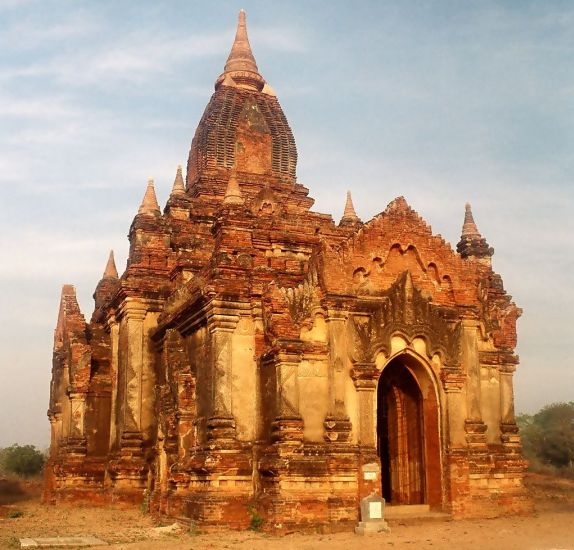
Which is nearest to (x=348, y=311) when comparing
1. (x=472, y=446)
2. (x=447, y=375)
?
(x=447, y=375)

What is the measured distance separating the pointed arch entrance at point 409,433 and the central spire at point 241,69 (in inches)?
516

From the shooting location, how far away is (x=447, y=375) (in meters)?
17.3

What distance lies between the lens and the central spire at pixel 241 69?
1067 inches

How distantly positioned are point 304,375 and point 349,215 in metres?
10.6

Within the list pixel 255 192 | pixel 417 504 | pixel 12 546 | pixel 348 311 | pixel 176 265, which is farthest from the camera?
pixel 255 192

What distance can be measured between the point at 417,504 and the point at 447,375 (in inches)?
127

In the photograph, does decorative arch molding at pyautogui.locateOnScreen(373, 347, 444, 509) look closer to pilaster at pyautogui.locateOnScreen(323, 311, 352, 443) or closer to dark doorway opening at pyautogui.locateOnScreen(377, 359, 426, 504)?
dark doorway opening at pyautogui.locateOnScreen(377, 359, 426, 504)

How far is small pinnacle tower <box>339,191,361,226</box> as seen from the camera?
996 inches

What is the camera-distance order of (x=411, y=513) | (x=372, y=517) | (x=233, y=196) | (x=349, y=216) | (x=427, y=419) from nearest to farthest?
(x=372, y=517) < (x=411, y=513) < (x=427, y=419) < (x=233, y=196) < (x=349, y=216)

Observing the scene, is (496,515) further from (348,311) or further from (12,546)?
(12,546)

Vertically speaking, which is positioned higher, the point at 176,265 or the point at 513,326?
the point at 176,265

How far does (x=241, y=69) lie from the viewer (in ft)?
89.9


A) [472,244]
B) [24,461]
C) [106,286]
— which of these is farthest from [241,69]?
[24,461]

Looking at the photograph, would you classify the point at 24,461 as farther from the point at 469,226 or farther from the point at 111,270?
the point at 469,226
